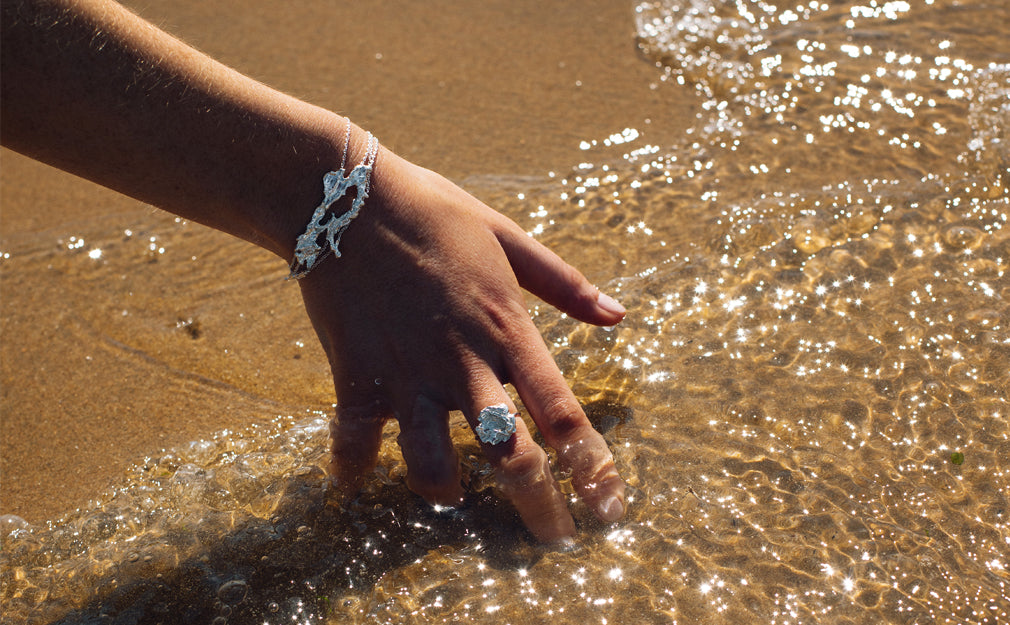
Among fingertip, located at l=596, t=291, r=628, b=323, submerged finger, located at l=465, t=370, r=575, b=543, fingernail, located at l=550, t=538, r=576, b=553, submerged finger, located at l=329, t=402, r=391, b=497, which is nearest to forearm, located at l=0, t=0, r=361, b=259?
submerged finger, located at l=329, t=402, r=391, b=497

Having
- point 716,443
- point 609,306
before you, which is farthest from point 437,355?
point 716,443

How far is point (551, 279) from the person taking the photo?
6.60 ft

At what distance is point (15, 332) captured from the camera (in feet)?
8.60

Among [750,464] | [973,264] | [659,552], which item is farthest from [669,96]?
[659,552]

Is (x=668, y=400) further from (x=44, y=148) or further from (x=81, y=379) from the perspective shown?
(x=81, y=379)

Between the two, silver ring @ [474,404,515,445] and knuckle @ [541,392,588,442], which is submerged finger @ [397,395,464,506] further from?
knuckle @ [541,392,588,442]

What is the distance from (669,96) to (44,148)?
7.87 ft

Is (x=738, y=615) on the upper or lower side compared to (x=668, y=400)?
lower

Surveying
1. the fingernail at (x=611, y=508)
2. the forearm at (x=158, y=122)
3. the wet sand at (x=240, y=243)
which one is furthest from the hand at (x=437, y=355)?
the wet sand at (x=240, y=243)

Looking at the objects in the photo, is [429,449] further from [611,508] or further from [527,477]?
[611,508]

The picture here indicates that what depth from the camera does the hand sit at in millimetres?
1809

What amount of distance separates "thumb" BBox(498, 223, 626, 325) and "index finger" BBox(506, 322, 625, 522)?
0.20 m

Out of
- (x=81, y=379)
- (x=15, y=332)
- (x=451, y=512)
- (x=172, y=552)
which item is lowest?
(x=451, y=512)

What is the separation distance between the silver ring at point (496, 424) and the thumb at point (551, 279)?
0.38 m
